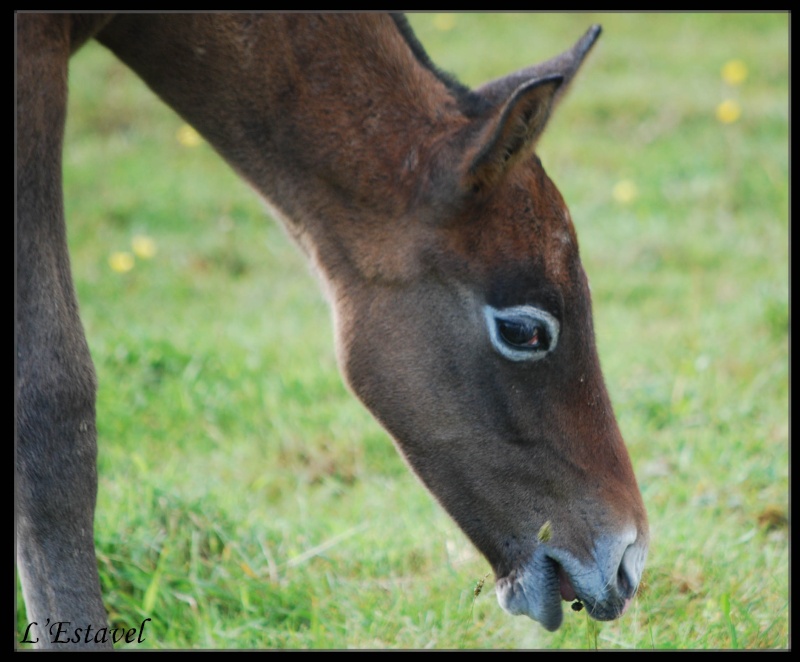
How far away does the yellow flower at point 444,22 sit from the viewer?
11.3 meters

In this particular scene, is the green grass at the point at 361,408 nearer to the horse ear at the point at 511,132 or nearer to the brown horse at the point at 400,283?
the brown horse at the point at 400,283

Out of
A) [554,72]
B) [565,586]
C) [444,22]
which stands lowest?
[444,22]

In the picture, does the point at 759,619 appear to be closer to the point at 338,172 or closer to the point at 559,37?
the point at 338,172

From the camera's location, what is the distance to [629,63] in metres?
10.8

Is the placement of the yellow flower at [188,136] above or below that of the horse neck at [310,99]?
below

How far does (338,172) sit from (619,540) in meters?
1.39

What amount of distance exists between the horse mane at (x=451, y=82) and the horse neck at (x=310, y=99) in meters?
0.04

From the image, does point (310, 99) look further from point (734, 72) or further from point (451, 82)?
point (734, 72)

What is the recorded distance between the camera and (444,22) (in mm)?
11336

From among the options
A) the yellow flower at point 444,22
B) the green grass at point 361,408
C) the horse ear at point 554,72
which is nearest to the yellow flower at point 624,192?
the green grass at point 361,408

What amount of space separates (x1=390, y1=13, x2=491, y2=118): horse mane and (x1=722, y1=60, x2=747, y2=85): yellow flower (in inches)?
274

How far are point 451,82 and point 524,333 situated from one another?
2.95 feet

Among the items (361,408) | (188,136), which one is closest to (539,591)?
(361,408)

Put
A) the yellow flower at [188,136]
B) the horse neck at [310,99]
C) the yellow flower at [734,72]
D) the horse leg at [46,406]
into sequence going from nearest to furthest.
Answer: the horse leg at [46,406], the horse neck at [310,99], the yellow flower at [188,136], the yellow flower at [734,72]
